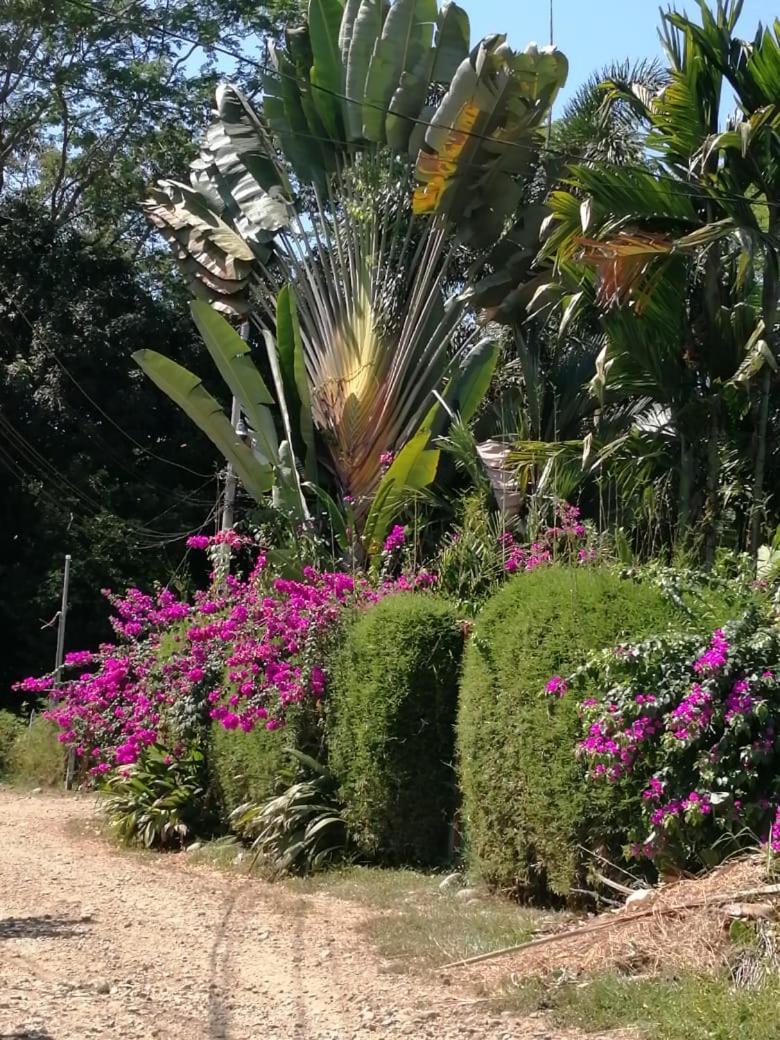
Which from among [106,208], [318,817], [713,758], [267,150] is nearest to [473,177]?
[267,150]

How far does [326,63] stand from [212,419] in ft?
16.4

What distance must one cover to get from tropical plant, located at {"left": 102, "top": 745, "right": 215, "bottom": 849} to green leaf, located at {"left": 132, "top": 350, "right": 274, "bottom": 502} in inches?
147

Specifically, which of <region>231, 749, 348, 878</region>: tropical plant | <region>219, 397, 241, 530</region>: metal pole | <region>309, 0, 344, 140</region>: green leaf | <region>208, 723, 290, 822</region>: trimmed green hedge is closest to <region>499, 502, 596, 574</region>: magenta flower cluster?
<region>231, 749, 348, 878</region>: tropical plant

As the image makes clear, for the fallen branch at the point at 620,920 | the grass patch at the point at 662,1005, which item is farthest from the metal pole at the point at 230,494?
the grass patch at the point at 662,1005

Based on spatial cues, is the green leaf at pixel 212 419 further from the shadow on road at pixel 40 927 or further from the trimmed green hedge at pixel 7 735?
the shadow on road at pixel 40 927

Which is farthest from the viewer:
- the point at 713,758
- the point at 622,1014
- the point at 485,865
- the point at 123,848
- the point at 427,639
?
the point at 123,848

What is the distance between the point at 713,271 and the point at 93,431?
16378 millimetres

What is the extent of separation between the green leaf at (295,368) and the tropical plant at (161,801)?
4.15 metres

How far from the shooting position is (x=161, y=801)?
12.1m

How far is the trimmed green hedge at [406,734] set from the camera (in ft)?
31.7

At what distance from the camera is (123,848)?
1182 centimetres

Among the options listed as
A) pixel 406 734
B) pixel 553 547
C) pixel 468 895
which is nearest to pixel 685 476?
pixel 553 547

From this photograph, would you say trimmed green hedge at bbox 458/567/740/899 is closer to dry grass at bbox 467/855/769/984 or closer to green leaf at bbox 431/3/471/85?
dry grass at bbox 467/855/769/984

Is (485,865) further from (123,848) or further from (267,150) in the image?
(267,150)
